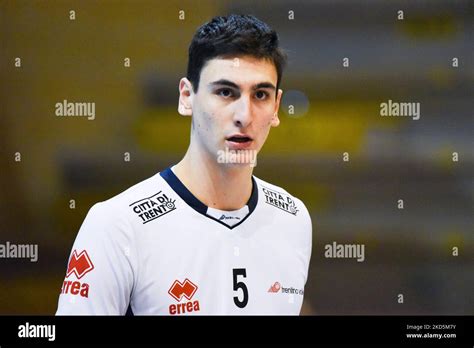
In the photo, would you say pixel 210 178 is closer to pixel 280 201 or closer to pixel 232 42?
pixel 280 201

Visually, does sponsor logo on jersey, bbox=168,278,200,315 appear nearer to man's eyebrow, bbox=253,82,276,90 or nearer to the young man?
the young man

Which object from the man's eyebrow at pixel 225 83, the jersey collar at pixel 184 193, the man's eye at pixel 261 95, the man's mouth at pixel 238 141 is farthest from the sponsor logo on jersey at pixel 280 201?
the man's eyebrow at pixel 225 83

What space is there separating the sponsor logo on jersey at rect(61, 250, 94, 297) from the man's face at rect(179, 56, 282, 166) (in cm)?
86

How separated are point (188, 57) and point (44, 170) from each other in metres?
1.09

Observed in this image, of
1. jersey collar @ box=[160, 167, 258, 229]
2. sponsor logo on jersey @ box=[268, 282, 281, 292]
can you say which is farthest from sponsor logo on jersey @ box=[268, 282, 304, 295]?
jersey collar @ box=[160, 167, 258, 229]

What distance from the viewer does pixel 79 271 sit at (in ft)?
12.3

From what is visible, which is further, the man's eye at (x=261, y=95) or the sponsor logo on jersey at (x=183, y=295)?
the man's eye at (x=261, y=95)

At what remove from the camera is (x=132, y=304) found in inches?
151

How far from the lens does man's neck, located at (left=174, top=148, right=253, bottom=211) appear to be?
4051 mm

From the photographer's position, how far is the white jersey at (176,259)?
3.77 meters

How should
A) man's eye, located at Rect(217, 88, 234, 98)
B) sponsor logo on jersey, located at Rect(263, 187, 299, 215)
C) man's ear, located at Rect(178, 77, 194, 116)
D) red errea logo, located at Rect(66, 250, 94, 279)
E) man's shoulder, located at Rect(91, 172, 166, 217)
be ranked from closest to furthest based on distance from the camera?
red errea logo, located at Rect(66, 250, 94, 279), man's shoulder, located at Rect(91, 172, 166, 217), man's eye, located at Rect(217, 88, 234, 98), man's ear, located at Rect(178, 77, 194, 116), sponsor logo on jersey, located at Rect(263, 187, 299, 215)

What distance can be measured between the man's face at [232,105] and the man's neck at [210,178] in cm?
9
